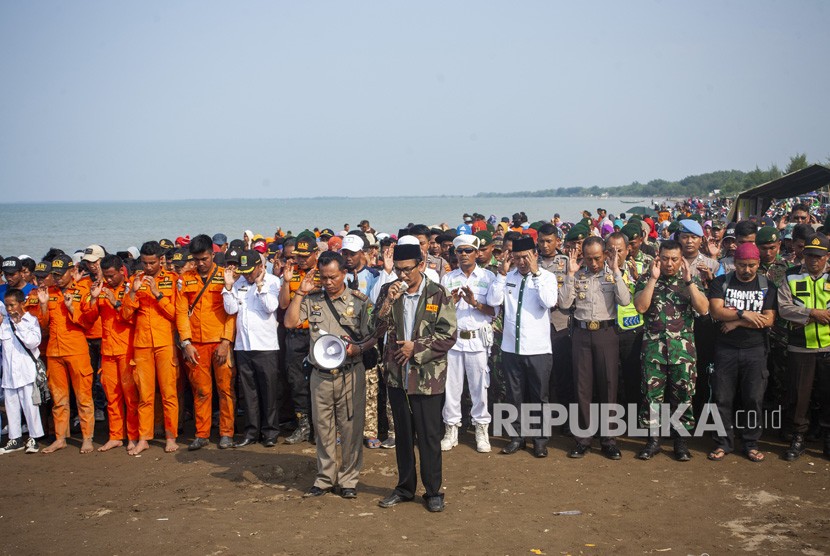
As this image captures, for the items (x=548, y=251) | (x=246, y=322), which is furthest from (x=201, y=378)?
(x=548, y=251)

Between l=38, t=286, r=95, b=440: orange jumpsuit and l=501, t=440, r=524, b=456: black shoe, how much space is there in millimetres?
4578

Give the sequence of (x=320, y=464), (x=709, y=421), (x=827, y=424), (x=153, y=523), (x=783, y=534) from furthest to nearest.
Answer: (x=709, y=421) → (x=827, y=424) → (x=320, y=464) → (x=153, y=523) → (x=783, y=534)

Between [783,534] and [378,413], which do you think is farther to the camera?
[378,413]

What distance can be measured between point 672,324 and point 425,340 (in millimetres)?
2728

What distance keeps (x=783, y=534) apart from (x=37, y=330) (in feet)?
24.7

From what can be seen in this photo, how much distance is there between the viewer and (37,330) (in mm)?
7863

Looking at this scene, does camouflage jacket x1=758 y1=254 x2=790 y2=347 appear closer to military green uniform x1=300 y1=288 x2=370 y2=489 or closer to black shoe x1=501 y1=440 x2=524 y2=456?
black shoe x1=501 y1=440 x2=524 y2=456

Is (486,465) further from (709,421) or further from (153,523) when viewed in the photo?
(153,523)

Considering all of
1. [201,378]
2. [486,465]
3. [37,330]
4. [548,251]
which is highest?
[548,251]

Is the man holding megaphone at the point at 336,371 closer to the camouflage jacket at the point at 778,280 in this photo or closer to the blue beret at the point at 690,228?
the blue beret at the point at 690,228

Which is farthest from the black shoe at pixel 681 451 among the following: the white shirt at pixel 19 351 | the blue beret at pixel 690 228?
the white shirt at pixel 19 351

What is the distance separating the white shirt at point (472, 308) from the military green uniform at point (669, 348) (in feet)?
5.14

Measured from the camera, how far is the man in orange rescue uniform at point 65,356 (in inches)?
309

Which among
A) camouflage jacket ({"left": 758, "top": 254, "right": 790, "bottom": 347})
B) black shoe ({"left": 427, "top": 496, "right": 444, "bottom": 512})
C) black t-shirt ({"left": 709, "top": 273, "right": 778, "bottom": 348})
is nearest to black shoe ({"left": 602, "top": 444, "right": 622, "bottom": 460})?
black t-shirt ({"left": 709, "top": 273, "right": 778, "bottom": 348})
